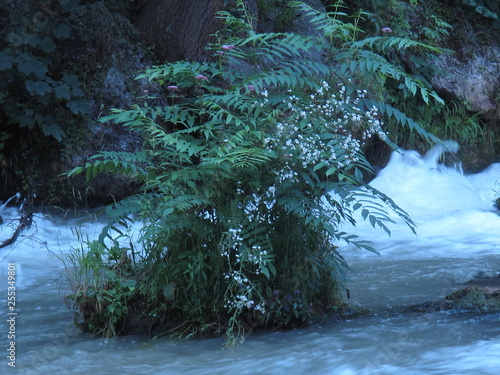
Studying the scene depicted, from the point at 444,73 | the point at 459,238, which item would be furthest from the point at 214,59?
the point at 444,73

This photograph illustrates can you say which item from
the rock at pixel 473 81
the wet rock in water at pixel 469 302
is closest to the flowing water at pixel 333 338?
the wet rock in water at pixel 469 302

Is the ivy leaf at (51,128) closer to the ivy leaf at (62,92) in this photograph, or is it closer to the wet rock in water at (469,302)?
the ivy leaf at (62,92)

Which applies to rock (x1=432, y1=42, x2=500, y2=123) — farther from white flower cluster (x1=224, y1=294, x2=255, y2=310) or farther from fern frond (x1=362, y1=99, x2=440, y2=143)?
white flower cluster (x1=224, y1=294, x2=255, y2=310)

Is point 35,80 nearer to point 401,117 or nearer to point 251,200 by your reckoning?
point 251,200

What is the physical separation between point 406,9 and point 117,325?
884cm

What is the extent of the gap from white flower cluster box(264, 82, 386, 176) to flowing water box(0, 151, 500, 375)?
1.12 metres

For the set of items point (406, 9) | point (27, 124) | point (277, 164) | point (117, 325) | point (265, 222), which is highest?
point (406, 9)

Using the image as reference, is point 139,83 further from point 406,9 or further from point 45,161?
point 406,9

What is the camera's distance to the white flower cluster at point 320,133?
14.2 ft

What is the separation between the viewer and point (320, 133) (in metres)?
4.50

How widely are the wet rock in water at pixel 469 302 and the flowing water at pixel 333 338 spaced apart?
10 cm

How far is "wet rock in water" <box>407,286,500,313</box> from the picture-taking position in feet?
15.6

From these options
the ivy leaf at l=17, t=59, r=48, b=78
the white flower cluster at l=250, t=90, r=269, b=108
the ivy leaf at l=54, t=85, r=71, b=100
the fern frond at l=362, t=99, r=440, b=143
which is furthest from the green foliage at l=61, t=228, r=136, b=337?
the ivy leaf at l=17, t=59, r=48, b=78

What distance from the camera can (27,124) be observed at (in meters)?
8.17
